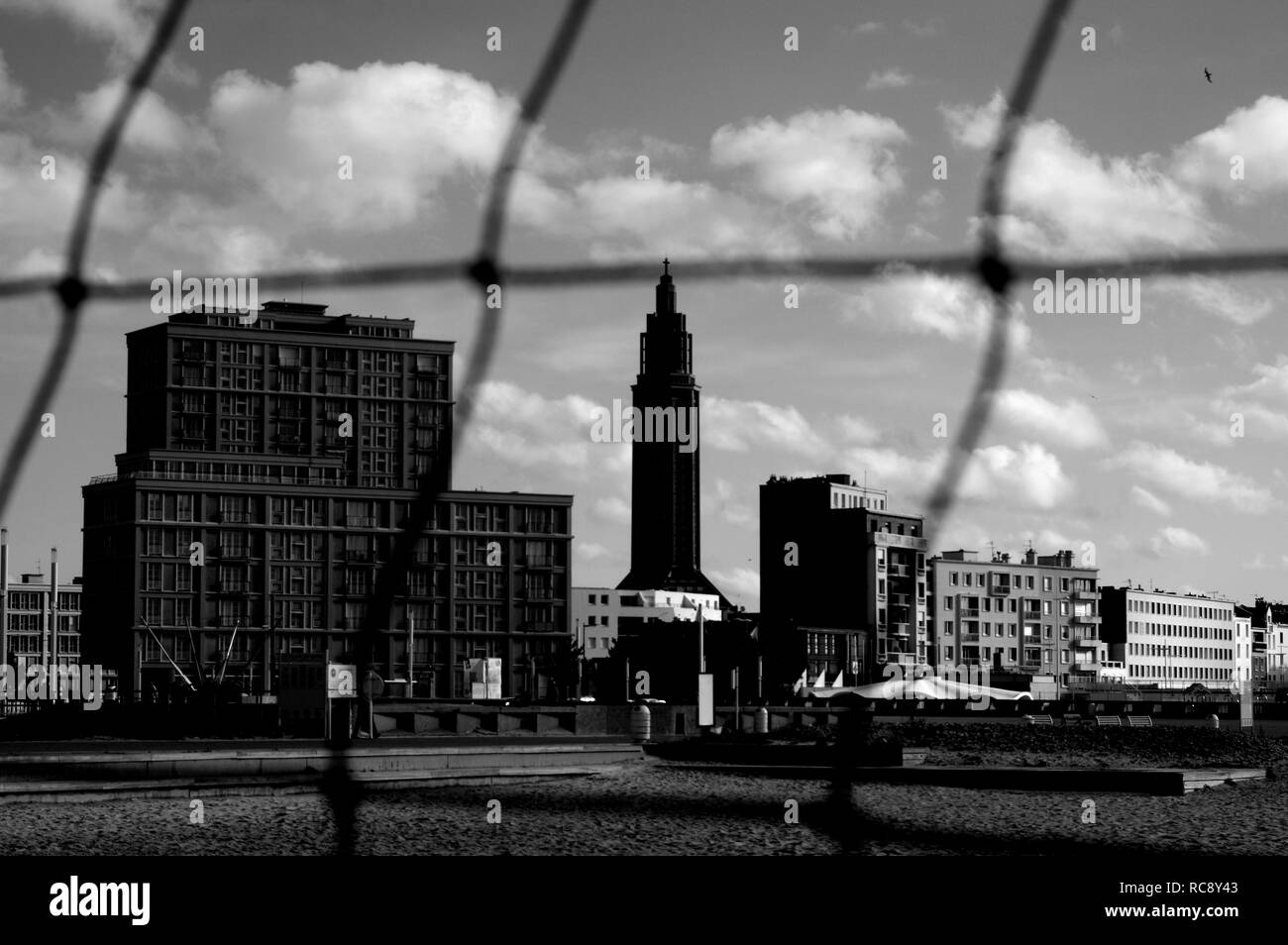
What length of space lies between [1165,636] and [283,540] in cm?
11184

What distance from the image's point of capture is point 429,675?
102m

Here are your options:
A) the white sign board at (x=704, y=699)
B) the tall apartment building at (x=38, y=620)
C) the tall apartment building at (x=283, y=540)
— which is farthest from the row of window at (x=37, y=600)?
the white sign board at (x=704, y=699)

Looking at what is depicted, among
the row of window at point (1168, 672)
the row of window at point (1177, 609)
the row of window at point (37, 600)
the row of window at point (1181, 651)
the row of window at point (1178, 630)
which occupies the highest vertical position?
the row of window at point (37, 600)

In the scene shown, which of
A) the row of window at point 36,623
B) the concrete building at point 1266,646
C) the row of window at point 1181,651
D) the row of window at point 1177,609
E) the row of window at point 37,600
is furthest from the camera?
the concrete building at point 1266,646

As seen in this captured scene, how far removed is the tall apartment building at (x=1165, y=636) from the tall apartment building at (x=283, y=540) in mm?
50387

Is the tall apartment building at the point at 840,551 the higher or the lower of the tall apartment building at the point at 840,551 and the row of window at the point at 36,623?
the higher

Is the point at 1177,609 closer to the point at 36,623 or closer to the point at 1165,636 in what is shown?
the point at 1165,636

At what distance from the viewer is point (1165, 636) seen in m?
152

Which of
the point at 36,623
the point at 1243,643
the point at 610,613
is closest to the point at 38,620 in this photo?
the point at 36,623

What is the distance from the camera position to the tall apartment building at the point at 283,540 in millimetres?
43906

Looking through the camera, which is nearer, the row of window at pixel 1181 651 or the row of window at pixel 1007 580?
the row of window at pixel 1007 580

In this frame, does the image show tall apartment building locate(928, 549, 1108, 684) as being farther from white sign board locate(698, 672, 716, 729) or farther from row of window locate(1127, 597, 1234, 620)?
white sign board locate(698, 672, 716, 729)

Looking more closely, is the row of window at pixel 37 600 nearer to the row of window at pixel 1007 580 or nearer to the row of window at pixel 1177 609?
the row of window at pixel 1177 609
